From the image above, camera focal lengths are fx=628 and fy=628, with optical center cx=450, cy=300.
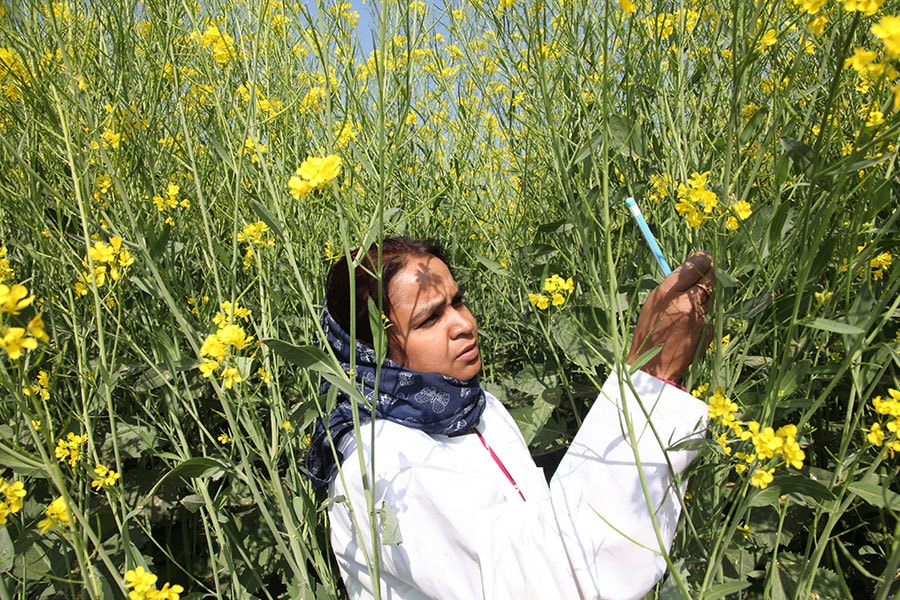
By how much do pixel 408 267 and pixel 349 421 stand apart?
0.95 ft

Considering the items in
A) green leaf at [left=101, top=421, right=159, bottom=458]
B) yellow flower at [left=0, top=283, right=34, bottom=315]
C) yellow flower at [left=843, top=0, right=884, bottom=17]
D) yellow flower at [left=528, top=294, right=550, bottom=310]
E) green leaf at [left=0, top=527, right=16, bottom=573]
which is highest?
yellow flower at [left=843, top=0, right=884, bottom=17]

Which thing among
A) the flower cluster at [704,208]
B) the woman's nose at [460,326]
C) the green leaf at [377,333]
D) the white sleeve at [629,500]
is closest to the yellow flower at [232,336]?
the green leaf at [377,333]

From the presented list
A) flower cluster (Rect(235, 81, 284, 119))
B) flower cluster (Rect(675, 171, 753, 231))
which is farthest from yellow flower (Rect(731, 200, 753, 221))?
flower cluster (Rect(235, 81, 284, 119))

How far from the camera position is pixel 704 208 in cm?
76

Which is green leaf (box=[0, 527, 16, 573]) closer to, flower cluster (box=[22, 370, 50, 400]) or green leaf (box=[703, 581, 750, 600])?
flower cluster (box=[22, 370, 50, 400])

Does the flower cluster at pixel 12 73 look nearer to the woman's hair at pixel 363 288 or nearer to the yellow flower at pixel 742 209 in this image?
the woman's hair at pixel 363 288

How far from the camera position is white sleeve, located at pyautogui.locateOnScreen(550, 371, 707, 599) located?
0.81 metres

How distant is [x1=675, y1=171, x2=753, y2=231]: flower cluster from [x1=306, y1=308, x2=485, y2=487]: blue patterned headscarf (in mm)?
484

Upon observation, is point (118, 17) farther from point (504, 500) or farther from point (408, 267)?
point (504, 500)

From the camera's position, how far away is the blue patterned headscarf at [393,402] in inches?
40.7

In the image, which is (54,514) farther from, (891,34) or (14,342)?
(891,34)

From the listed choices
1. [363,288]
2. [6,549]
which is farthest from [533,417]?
[6,549]

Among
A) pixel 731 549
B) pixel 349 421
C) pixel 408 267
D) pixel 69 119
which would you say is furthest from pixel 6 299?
pixel 731 549

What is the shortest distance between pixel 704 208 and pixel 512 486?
58 cm
